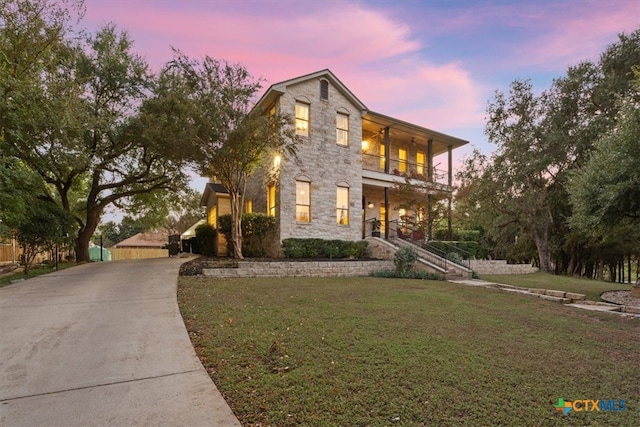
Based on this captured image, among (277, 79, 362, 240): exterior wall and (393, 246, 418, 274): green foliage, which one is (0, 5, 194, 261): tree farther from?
(393, 246, 418, 274): green foliage

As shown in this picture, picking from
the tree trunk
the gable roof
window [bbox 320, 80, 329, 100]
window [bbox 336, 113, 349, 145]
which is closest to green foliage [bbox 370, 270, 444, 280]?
window [bbox 336, 113, 349, 145]

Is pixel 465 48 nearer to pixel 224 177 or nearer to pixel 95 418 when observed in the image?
pixel 224 177

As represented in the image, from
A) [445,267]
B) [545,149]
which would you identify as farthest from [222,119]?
[545,149]

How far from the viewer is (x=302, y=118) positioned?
1503cm

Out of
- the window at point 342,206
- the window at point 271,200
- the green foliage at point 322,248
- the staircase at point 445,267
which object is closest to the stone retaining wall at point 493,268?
the staircase at point 445,267

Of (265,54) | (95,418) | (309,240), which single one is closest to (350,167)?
(309,240)

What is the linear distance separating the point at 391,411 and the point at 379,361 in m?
0.98

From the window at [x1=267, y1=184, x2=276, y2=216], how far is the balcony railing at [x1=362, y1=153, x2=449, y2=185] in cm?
582

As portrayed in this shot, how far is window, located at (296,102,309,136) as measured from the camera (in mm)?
14922

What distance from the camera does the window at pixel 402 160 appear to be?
20406 millimetres

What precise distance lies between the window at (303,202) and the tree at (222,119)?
277cm

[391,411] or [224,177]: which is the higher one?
[224,177]

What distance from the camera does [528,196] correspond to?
19.5 metres

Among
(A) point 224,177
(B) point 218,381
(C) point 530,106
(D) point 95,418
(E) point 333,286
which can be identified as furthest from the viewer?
(C) point 530,106
